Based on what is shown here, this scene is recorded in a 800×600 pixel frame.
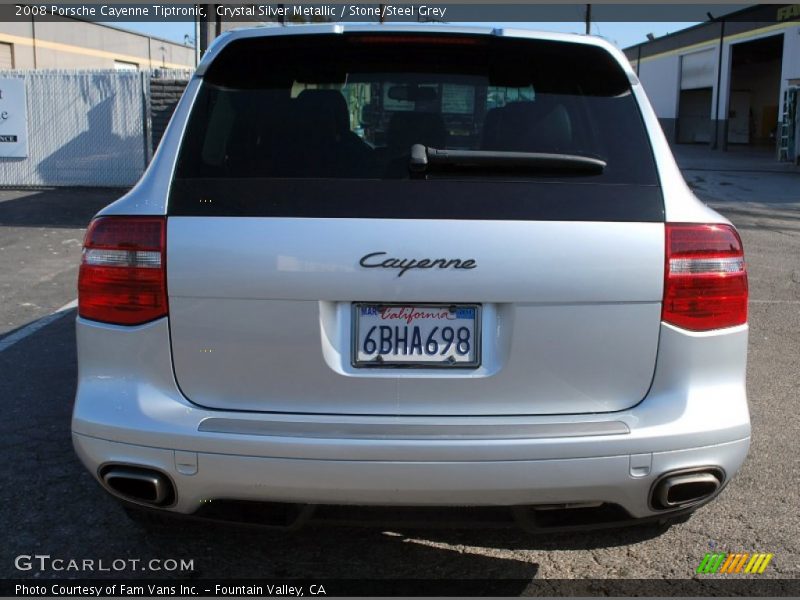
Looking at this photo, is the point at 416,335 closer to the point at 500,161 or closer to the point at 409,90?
the point at 500,161

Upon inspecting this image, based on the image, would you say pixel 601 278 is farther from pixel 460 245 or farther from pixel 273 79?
pixel 273 79

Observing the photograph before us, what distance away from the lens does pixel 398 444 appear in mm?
2439

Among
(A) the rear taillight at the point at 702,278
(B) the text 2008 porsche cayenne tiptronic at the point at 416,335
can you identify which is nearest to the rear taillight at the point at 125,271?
(B) the text 2008 porsche cayenne tiptronic at the point at 416,335

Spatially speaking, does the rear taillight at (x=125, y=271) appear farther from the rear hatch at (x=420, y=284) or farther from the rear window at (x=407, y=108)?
the rear window at (x=407, y=108)

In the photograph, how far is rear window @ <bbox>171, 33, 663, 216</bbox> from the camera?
8.96ft

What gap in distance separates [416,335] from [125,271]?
36.8 inches

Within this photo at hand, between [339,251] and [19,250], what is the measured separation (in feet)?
30.2

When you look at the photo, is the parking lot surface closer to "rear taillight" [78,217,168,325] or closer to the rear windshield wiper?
"rear taillight" [78,217,168,325]

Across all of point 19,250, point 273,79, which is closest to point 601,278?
point 273,79

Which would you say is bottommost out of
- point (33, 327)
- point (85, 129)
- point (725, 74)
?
point (33, 327)

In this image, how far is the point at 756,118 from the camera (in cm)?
4775

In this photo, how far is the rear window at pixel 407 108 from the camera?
8.96 ft

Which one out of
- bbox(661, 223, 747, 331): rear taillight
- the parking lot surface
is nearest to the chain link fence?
the parking lot surface

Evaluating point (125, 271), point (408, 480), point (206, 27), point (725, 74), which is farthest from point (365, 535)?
point (725, 74)
